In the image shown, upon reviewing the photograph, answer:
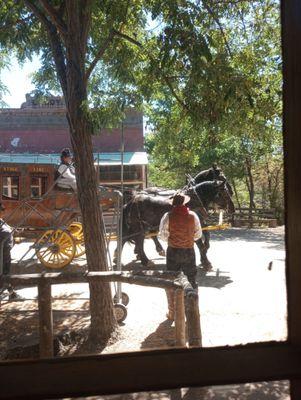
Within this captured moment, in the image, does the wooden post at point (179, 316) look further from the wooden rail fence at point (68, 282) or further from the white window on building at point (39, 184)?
the white window on building at point (39, 184)

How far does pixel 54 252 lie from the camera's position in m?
9.16

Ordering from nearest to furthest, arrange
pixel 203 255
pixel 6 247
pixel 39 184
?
pixel 6 247, pixel 203 255, pixel 39 184

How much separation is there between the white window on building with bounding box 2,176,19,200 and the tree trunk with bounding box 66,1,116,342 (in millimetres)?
5904

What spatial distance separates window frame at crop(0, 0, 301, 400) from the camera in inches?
42.0

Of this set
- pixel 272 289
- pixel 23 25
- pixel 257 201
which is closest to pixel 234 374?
pixel 23 25

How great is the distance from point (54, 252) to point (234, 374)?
8378 millimetres

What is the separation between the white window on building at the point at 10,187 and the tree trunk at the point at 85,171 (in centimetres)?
590

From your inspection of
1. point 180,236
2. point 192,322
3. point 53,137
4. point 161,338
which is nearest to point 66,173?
point 180,236

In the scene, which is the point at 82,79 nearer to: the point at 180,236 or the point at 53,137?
the point at 180,236

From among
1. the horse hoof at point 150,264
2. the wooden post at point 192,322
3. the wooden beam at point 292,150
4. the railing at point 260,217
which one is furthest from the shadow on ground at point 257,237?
the wooden beam at point 292,150

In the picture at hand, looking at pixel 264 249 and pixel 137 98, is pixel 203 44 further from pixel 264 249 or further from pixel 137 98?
pixel 264 249

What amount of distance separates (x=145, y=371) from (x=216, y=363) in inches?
7.5

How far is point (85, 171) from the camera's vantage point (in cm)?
530

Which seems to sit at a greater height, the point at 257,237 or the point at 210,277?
the point at 257,237
